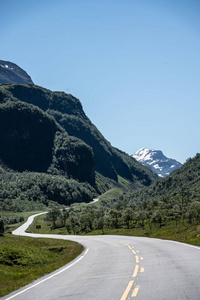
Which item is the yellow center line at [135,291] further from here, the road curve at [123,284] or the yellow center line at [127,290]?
the yellow center line at [127,290]

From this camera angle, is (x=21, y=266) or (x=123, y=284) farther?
(x=21, y=266)

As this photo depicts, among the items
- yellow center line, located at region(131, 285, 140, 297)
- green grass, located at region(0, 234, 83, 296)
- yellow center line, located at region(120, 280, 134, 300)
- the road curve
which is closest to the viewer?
yellow center line, located at region(120, 280, 134, 300)

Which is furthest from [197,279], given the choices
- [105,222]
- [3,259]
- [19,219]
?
[19,219]

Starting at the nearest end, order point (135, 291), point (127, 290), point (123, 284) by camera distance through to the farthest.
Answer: point (135, 291) → point (127, 290) → point (123, 284)

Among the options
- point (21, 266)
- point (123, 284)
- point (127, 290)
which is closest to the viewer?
point (127, 290)

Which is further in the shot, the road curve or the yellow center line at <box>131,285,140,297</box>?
the road curve

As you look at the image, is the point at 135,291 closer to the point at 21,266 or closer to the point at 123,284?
the point at 123,284

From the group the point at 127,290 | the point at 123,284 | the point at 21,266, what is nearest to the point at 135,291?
the point at 127,290

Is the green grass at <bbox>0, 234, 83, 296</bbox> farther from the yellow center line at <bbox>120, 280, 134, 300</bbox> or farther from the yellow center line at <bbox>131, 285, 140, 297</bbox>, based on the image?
the yellow center line at <bbox>131, 285, 140, 297</bbox>

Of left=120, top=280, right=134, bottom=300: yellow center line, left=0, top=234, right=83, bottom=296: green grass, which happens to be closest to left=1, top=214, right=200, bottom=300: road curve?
left=120, top=280, right=134, bottom=300: yellow center line

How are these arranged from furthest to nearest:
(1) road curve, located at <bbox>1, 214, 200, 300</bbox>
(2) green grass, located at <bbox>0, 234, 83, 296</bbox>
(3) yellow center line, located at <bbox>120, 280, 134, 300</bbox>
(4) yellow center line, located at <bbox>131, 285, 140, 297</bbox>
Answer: (2) green grass, located at <bbox>0, 234, 83, 296</bbox> → (1) road curve, located at <bbox>1, 214, 200, 300</bbox> → (4) yellow center line, located at <bbox>131, 285, 140, 297</bbox> → (3) yellow center line, located at <bbox>120, 280, 134, 300</bbox>

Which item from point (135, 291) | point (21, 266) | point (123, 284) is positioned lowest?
point (21, 266)

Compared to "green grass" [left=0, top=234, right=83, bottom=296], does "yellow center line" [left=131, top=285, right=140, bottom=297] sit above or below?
above

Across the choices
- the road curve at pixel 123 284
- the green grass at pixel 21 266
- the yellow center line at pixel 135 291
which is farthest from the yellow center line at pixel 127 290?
the green grass at pixel 21 266
